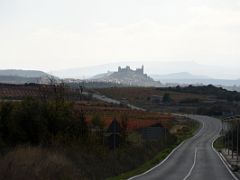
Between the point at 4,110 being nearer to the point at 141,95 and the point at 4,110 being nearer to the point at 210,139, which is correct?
the point at 210,139

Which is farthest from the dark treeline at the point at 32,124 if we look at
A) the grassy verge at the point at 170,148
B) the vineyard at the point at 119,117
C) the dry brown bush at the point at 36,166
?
the vineyard at the point at 119,117

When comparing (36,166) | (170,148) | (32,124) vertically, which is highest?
(32,124)

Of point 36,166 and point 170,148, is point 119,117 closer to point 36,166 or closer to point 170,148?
point 170,148

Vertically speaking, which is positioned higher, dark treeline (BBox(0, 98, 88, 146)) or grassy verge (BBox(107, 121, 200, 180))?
dark treeline (BBox(0, 98, 88, 146))

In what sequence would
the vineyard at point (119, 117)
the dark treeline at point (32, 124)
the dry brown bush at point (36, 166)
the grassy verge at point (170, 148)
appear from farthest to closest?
the vineyard at point (119, 117)
the grassy verge at point (170, 148)
the dark treeline at point (32, 124)
the dry brown bush at point (36, 166)

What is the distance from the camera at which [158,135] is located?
67.6 metres

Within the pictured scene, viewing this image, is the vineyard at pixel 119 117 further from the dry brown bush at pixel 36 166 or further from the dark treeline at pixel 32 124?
the dry brown bush at pixel 36 166

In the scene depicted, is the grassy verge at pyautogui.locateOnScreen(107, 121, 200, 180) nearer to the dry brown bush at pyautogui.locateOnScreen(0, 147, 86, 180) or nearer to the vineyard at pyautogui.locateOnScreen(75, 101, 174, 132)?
the vineyard at pyautogui.locateOnScreen(75, 101, 174, 132)

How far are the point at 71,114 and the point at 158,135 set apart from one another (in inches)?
1146

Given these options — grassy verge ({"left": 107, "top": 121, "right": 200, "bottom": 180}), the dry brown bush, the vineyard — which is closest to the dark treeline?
grassy verge ({"left": 107, "top": 121, "right": 200, "bottom": 180})

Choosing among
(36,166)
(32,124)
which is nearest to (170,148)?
(32,124)

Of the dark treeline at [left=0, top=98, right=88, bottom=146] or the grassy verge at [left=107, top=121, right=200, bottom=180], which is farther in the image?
the grassy verge at [left=107, top=121, right=200, bottom=180]

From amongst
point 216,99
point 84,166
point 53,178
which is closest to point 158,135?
point 84,166

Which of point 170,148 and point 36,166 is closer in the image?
point 36,166
